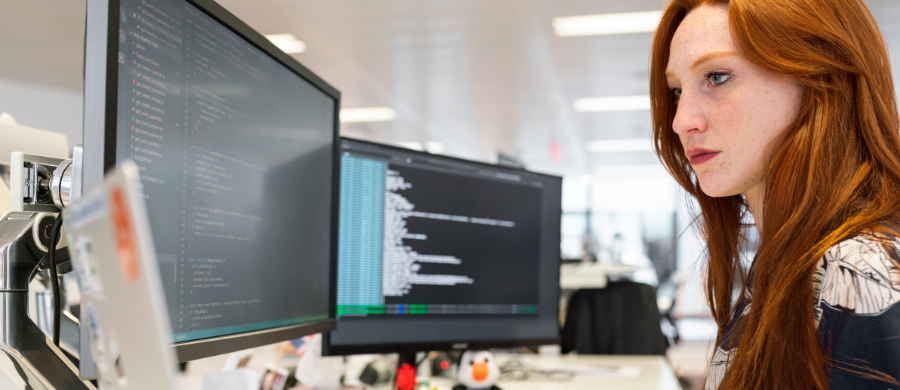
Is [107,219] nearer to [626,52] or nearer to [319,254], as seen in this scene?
[319,254]

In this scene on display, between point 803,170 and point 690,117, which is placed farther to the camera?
point 690,117

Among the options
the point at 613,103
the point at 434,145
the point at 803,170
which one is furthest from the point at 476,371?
the point at 434,145

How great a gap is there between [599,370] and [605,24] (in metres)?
3.04

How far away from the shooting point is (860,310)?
52 centimetres

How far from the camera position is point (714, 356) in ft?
2.58

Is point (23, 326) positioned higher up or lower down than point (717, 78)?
lower down

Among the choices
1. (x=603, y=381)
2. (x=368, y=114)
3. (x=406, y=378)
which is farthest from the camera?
(x=368, y=114)

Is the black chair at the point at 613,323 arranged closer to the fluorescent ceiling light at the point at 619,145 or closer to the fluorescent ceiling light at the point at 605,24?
the fluorescent ceiling light at the point at 605,24

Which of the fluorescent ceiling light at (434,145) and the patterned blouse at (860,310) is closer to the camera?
the patterned blouse at (860,310)

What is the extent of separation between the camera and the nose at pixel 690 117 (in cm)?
74

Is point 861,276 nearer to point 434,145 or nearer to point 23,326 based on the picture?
point 23,326

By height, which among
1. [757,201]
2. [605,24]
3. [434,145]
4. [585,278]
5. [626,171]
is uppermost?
[605,24]

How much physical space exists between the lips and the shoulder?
8.2 inches

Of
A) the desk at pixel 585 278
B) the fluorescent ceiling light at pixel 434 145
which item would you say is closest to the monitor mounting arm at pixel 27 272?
the desk at pixel 585 278
